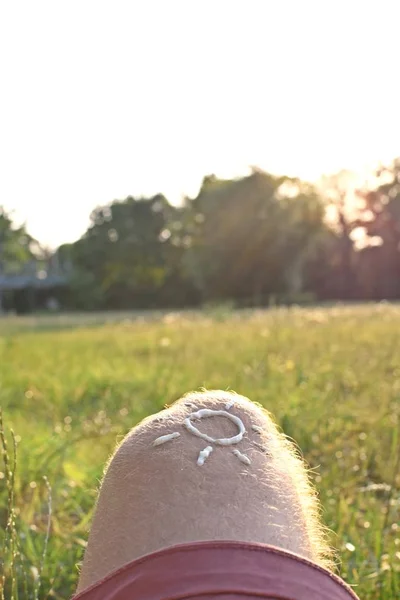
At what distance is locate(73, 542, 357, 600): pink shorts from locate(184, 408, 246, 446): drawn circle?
316 millimetres

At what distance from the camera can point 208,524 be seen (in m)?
1.44

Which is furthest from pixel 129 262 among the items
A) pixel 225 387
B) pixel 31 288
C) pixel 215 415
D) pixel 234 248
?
pixel 215 415

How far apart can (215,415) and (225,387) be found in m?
1.80

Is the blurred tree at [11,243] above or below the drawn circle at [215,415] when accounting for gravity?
above

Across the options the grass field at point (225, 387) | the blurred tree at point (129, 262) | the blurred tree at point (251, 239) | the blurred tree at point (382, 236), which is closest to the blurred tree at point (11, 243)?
the blurred tree at point (129, 262)

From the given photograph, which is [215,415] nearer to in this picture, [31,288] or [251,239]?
[251,239]

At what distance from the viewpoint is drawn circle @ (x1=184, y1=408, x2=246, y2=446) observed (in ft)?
5.36

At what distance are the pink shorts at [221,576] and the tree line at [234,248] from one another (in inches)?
1734

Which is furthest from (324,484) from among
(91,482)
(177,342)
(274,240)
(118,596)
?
(274,240)

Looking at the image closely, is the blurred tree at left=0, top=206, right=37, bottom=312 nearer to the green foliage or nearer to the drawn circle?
the green foliage

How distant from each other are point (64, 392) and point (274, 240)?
142ft

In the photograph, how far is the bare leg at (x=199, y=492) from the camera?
147 centimetres

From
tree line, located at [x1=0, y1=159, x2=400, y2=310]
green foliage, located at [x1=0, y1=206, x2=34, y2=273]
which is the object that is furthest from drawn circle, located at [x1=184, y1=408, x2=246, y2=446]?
green foliage, located at [x1=0, y1=206, x2=34, y2=273]

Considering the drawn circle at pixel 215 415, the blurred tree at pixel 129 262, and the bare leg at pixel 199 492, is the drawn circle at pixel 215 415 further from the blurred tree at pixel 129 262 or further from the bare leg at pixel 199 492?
the blurred tree at pixel 129 262
